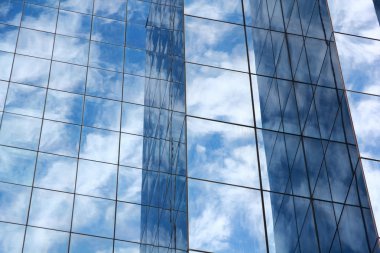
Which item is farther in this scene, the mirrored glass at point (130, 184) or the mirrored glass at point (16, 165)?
the mirrored glass at point (130, 184)

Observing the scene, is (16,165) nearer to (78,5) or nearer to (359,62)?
(78,5)

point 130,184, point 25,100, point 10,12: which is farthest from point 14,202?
point 10,12

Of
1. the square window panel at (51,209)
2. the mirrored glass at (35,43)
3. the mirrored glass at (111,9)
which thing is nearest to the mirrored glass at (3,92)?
the mirrored glass at (35,43)

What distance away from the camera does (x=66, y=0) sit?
5219 cm

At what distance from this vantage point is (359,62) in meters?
25.5

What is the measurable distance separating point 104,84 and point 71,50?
3617 mm

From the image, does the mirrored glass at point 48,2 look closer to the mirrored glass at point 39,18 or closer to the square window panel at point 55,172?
the mirrored glass at point 39,18

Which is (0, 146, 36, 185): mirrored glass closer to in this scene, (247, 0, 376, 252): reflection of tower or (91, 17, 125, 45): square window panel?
(91, 17, 125, 45): square window panel

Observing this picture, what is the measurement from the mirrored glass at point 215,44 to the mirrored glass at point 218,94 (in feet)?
1.74

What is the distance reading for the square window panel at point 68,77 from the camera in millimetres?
47438

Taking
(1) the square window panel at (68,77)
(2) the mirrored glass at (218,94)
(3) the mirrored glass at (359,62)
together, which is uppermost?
(3) the mirrored glass at (359,62)

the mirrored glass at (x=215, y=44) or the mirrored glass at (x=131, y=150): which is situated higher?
the mirrored glass at (x=215, y=44)

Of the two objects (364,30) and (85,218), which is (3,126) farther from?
(364,30)

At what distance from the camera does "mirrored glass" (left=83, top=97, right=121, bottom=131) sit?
46.7 meters
